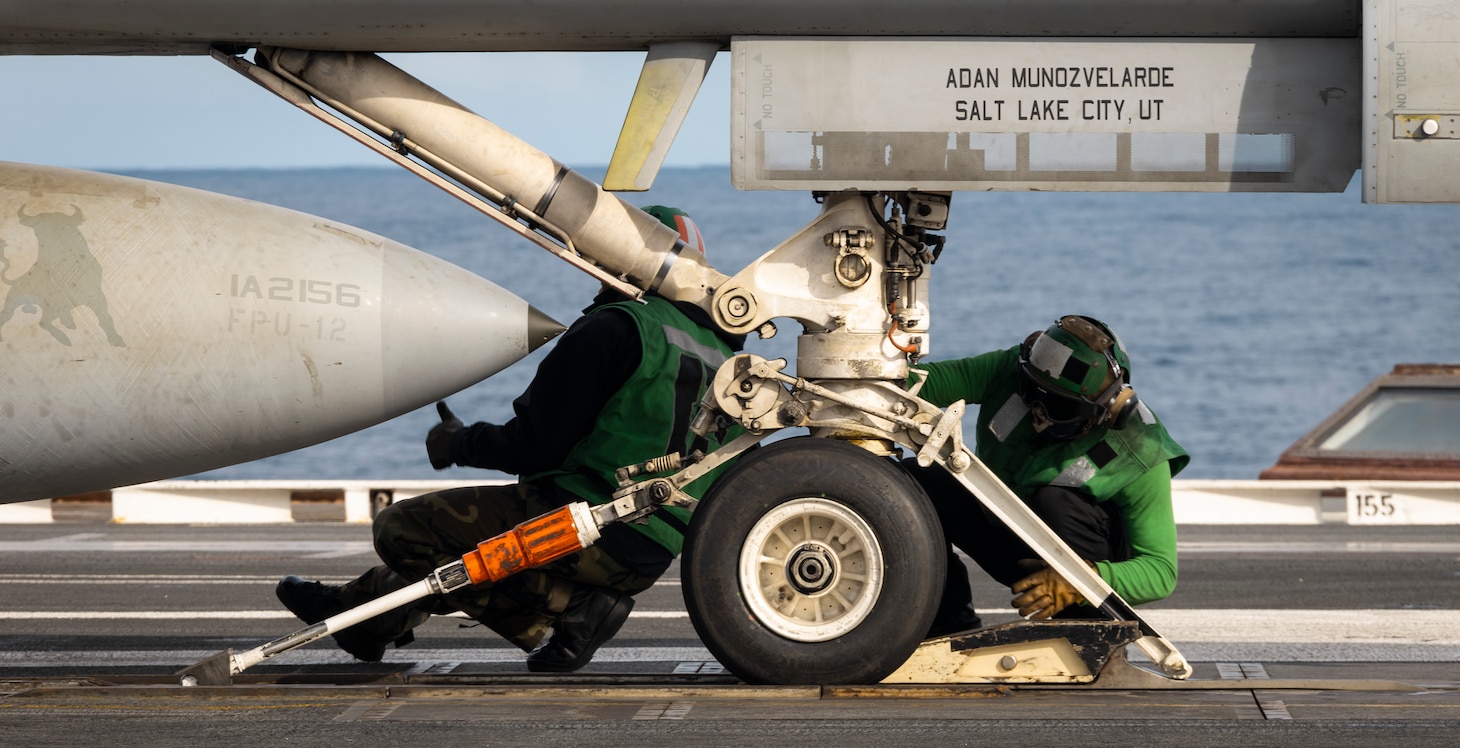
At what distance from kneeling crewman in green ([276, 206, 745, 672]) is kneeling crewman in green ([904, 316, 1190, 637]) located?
3.39 ft

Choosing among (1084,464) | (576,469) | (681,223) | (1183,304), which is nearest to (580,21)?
(681,223)

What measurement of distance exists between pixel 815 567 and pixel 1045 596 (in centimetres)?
90

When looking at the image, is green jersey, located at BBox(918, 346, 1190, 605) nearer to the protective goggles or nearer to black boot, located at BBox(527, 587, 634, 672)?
the protective goggles

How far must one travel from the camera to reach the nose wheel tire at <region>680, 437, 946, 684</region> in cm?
540

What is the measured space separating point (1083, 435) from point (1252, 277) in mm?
88687

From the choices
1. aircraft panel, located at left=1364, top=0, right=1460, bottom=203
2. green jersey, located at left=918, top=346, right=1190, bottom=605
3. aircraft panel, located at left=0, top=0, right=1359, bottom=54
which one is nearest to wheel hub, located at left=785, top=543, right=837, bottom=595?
green jersey, located at left=918, top=346, right=1190, bottom=605

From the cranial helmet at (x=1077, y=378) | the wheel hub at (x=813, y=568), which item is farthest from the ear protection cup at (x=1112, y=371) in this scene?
the wheel hub at (x=813, y=568)

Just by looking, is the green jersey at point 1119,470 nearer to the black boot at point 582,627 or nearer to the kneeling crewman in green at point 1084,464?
the kneeling crewman in green at point 1084,464

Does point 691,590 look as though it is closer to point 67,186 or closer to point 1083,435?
point 1083,435

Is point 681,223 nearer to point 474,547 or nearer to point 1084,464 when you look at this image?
point 474,547

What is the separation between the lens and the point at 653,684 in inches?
227

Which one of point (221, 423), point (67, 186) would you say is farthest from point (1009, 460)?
point (67, 186)

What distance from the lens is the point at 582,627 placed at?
20.6ft

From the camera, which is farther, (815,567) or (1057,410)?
(1057,410)
